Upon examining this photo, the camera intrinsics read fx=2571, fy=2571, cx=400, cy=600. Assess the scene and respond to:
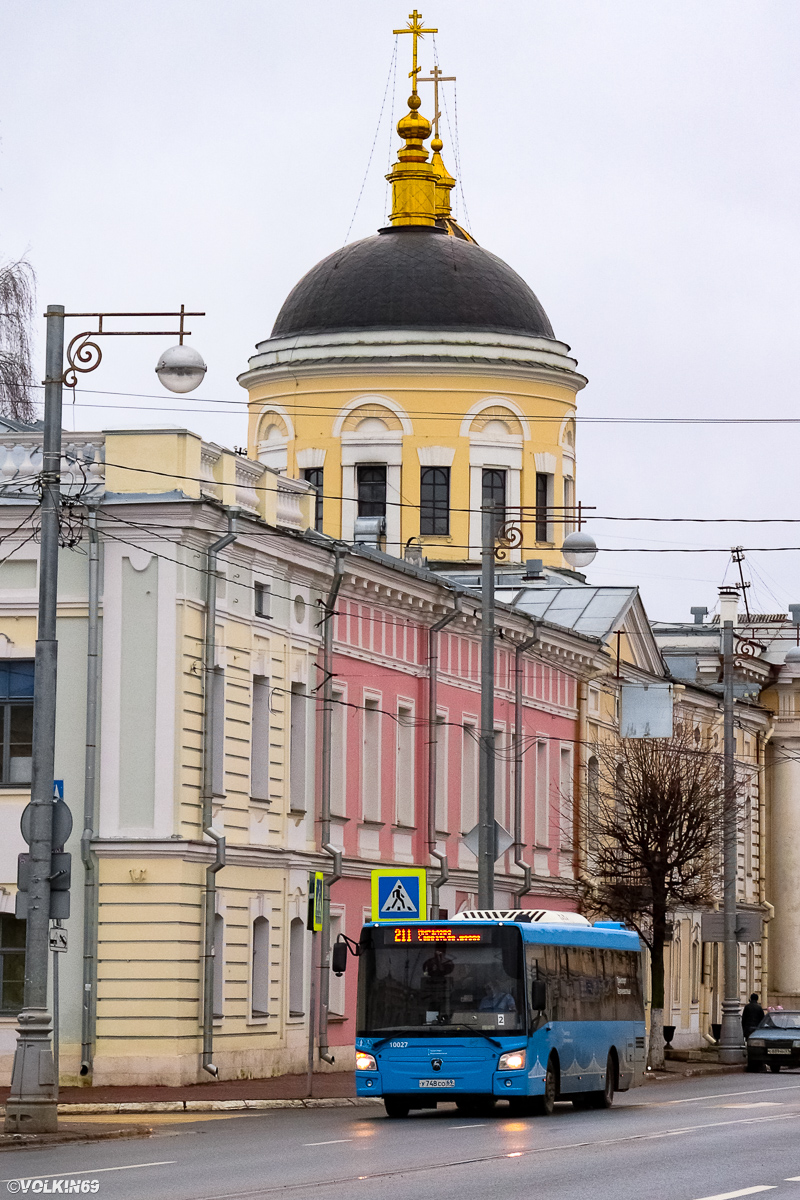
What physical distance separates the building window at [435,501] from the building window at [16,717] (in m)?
22.9

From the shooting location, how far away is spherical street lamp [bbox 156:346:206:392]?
89.2 ft

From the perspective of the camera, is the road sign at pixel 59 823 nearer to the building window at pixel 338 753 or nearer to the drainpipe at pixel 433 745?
the building window at pixel 338 753

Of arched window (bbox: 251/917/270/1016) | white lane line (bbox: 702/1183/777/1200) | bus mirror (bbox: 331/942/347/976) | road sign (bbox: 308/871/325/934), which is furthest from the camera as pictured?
Answer: arched window (bbox: 251/917/270/1016)

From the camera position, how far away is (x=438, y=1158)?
A: 68.9ft

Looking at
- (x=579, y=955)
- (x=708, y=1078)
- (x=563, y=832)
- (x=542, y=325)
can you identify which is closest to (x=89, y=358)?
(x=579, y=955)

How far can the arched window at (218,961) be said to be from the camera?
112 ft

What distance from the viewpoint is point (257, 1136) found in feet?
79.0

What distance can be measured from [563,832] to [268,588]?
1569cm

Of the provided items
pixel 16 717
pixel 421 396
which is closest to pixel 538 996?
pixel 16 717

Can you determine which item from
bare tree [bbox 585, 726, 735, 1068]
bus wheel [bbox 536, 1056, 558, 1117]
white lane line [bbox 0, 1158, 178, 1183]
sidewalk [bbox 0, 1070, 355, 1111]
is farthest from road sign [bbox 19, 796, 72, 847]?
bare tree [bbox 585, 726, 735, 1068]

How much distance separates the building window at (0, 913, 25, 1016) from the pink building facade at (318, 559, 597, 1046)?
22.7 feet

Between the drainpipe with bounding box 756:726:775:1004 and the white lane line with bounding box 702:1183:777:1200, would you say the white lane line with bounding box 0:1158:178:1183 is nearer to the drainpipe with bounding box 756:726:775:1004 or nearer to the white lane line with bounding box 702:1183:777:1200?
the white lane line with bounding box 702:1183:777:1200

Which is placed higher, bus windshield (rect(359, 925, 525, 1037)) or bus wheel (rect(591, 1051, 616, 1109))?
bus windshield (rect(359, 925, 525, 1037))

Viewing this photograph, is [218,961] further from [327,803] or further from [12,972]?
[327,803]
